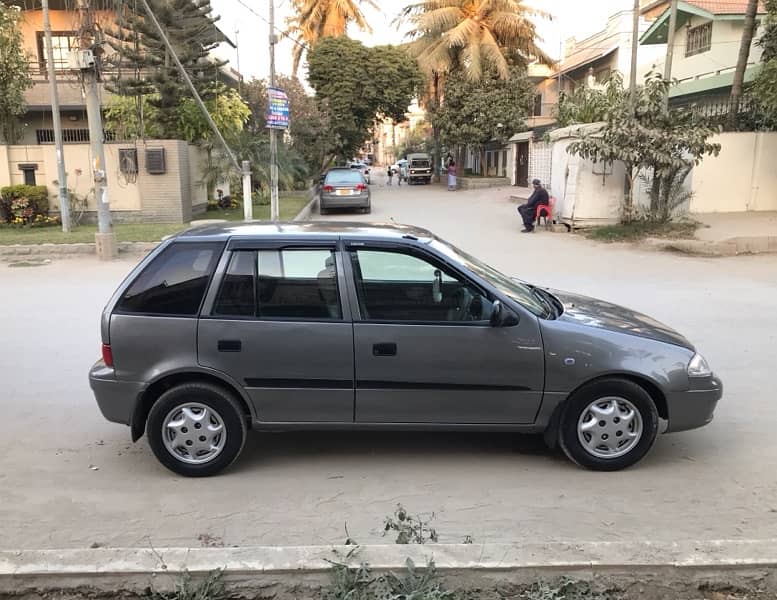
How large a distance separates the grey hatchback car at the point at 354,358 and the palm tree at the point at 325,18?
129ft

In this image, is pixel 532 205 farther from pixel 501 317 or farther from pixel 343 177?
pixel 501 317

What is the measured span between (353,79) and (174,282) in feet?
110

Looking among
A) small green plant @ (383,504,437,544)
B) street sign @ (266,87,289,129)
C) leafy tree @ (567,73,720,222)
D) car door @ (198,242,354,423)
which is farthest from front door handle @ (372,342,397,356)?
street sign @ (266,87,289,129)

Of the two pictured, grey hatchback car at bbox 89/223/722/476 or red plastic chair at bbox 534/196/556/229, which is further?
red plastic chair at bbox 534/196/556/229

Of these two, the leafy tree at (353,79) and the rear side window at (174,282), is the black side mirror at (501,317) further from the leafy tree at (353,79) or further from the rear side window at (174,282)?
the leafy tree at (353,79)

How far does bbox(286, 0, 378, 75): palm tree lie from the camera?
40.2 m

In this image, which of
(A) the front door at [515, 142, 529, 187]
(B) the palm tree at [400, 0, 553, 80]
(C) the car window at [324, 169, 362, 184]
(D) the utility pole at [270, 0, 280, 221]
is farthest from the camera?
(B) the palm tree at [400, 0, 553, 80]

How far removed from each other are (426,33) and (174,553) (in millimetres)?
39386

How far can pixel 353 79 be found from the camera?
3569 cm

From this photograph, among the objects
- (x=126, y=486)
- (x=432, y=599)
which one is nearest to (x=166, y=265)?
(x=126, y=486)

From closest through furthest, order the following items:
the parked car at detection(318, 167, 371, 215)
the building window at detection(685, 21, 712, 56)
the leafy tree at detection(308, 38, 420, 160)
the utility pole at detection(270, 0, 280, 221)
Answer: the utility pole at detection(270, 0, 280, 221), the parked car at detection(318, 167, 371, 215), the building window at detection(685, 21, 712, 56), the leafy tree at detection(308, 38, 420, 160)

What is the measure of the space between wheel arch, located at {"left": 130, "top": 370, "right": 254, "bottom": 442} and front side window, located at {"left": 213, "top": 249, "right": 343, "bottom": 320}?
42cm

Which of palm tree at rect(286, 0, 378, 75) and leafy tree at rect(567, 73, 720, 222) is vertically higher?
palm tree at rect(286, 0, 378, 75)

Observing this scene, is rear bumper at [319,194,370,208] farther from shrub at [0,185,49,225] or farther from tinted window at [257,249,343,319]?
tinted window at [257,249,343,319]
